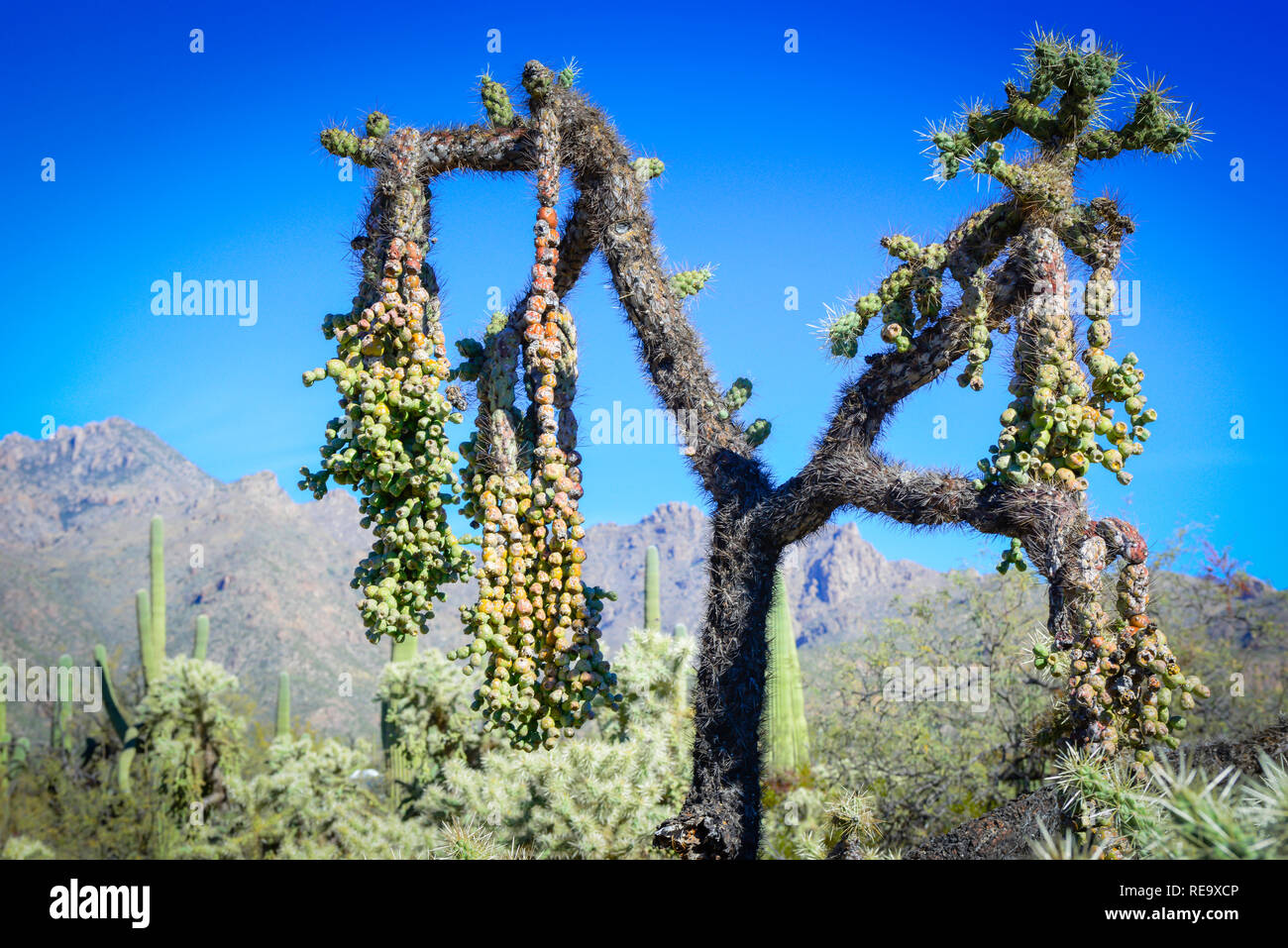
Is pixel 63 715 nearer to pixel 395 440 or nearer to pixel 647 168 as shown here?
pixel 395 440

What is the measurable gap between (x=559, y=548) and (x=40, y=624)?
43485 mm

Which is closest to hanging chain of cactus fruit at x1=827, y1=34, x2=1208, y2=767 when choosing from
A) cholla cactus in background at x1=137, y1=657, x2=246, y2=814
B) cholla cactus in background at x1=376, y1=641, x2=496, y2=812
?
cholla cactus in background at x1=376, y1=641, x2=496, y2=812

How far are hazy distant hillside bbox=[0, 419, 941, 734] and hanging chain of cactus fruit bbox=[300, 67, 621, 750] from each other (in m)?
24.1

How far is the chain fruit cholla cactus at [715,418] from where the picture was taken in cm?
345

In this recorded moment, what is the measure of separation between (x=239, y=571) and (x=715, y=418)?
5882cm

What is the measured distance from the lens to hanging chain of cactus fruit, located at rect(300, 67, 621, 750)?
3.47 meters

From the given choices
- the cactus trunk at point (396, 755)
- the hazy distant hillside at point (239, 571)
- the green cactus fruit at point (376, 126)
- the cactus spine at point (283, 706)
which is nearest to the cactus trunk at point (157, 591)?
the cactus spine at point (283, 706)

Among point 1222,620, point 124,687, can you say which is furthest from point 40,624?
point 1222,620

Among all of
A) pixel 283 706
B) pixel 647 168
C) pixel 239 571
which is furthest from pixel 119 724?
pixel 239 571

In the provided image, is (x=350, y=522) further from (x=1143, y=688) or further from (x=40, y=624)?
(x=1143, y=688)

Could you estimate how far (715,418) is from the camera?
4.52 metres

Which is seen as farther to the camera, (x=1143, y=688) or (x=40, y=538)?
(x=40, y=538)

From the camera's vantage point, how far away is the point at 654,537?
83938mm
